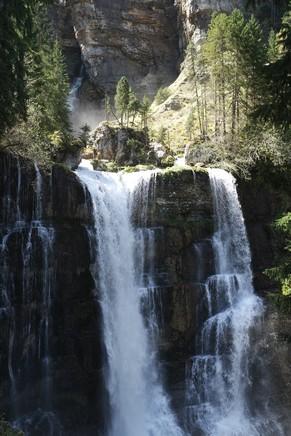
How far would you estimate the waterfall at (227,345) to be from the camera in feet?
63.3

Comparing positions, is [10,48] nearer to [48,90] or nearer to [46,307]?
[46,307]

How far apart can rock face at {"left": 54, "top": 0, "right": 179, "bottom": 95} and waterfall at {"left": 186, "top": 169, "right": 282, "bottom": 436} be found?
153ft

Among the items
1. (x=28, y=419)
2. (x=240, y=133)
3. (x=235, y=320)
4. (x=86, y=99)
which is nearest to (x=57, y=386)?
(x=28, y=419)

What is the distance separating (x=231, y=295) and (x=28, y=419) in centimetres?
1077

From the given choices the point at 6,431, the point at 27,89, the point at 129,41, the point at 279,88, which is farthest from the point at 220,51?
the point at 129,41

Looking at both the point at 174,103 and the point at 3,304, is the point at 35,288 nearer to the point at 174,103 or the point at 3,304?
the point at 3,304

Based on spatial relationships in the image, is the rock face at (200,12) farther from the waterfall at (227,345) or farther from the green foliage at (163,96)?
the waterfall at (227,345)

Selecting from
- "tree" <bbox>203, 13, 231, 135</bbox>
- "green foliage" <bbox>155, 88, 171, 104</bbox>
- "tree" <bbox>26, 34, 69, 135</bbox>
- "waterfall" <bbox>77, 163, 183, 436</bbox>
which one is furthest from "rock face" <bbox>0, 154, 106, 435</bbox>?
"green foliage" <bbox>155, 88, 171, 104</bbox>

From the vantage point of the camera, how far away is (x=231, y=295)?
74.0 ft

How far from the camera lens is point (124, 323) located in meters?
21.4

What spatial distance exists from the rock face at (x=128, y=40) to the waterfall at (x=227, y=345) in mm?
46758

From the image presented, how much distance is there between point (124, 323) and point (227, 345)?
4846 millimetres

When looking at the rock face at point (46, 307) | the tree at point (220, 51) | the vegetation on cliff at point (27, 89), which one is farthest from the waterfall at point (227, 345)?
the tree at point (220, 51)

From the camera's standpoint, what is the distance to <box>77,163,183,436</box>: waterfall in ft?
64.6
